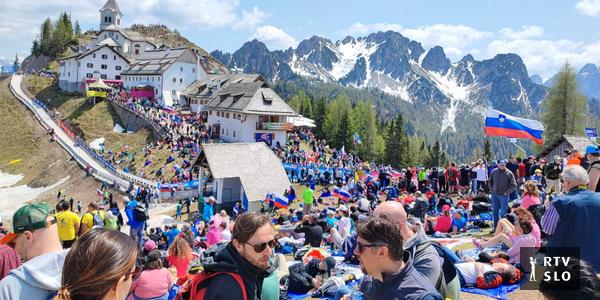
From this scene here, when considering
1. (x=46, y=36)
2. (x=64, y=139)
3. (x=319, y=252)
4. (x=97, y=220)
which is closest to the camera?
(x=319, y=252)

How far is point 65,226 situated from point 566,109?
2313 inches

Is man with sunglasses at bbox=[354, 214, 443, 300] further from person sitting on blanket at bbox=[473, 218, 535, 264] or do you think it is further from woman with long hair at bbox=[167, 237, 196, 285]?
person sitting on blanket at bbox=[473, 218, 535, 264]

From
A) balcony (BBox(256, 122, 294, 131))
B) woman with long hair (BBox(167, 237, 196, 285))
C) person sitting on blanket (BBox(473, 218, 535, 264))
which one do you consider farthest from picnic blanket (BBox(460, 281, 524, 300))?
balcony (BBox(256, 122, 294, 131))

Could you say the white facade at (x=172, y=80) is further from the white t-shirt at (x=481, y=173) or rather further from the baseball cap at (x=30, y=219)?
the baseball cap at (x=30, y=219)

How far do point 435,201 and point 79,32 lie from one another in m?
133

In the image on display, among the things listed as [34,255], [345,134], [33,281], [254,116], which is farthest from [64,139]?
[33,281]

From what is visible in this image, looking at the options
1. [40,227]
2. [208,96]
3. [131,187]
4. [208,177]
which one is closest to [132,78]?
[208,96]

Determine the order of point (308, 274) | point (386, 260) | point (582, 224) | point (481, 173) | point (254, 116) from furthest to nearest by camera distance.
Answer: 1. point (254, 116)
2. point (481, 173)
3. point (308, 274)
4. point (582, 224)
5. point (386, 260)

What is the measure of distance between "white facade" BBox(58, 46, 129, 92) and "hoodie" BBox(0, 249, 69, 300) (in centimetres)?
8550

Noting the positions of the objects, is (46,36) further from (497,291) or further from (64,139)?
(497,291)

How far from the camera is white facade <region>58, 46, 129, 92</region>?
263ft

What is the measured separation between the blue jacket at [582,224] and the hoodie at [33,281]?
588 cm

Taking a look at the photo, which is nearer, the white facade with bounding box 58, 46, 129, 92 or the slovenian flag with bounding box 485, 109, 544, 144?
the slovenian flag with bounding box 485, 109, 544, 144

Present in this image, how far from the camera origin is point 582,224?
5742mm
